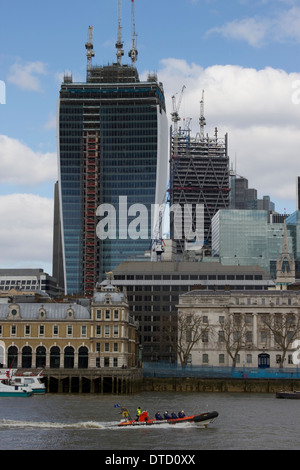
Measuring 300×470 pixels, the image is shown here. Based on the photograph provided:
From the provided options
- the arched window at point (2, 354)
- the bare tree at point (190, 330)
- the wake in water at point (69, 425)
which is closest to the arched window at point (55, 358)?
the arched window at point (2, 354)

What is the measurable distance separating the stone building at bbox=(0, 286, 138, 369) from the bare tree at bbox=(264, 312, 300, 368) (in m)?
31.8

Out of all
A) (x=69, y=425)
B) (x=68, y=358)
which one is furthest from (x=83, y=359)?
(x=69, y=425)

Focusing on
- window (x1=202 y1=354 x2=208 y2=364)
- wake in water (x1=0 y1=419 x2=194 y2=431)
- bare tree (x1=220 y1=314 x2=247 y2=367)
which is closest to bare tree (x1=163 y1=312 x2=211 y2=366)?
window (x1=202 y1=354 x2=208 y2=364)

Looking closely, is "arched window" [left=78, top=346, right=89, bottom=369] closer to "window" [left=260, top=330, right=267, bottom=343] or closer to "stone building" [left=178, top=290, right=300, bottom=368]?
"stone building" [left=178, top=290, right=300, bottom=368]

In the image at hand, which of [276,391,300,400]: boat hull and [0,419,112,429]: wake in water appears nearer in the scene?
[0,419,112,429]: wake in water

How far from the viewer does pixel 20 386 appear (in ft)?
447

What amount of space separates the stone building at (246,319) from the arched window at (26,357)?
3875cm

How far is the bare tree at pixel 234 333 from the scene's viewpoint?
Answer: 577 feet

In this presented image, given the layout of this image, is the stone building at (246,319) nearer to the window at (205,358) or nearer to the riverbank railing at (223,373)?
the window at (205,358)

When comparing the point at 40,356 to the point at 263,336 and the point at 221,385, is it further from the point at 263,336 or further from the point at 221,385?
the point at 263,336

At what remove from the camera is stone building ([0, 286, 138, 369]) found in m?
159

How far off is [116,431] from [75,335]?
6888 centimetres
